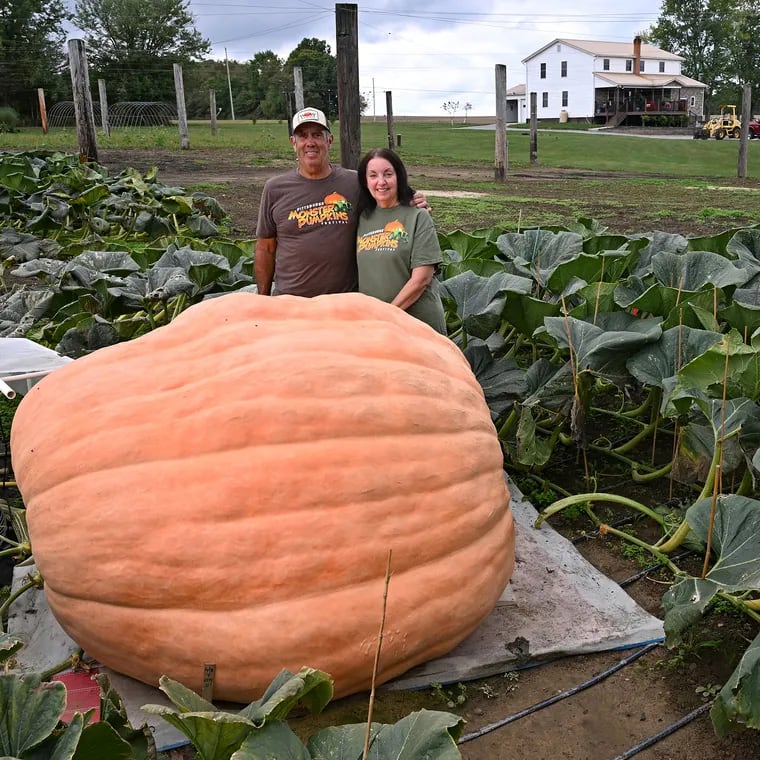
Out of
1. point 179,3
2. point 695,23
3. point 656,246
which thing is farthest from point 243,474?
point 695,23

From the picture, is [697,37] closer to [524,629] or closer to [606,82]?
[606,82]

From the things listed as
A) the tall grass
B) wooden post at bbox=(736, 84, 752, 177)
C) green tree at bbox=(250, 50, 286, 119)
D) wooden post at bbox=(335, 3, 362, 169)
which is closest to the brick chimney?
green tree at bbox=(250, 50, 286, 119)

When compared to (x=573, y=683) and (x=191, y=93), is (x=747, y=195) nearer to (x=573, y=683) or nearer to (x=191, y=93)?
(x=573, y=683)

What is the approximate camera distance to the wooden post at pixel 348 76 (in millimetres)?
6082

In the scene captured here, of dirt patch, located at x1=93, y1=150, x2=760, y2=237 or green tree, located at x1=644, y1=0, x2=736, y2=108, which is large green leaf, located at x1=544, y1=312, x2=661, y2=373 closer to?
dirt patch, located at x1=93, y1=150, x2=760, y2=237

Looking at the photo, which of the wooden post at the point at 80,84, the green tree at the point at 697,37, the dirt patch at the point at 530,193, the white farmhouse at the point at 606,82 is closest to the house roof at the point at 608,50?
the white farmhouse at the point at 606,82

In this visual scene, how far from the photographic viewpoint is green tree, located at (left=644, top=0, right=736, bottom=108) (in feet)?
205

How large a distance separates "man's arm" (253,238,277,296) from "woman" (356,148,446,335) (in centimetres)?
55

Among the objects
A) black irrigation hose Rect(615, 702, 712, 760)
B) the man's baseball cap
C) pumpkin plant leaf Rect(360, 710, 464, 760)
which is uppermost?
the man's baseball cap

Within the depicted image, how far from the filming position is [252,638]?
75.5 inches

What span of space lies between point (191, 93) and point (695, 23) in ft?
134

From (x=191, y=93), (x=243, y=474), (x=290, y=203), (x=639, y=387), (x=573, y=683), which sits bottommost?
(x=573, y=683)

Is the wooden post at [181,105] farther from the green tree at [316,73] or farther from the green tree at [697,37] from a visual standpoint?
the green tree at [697,37]

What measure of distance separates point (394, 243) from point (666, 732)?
214 cm
